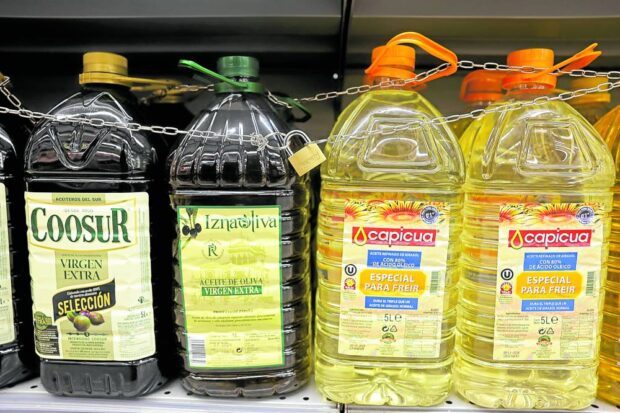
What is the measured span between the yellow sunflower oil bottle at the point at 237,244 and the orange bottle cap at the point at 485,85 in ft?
1.59

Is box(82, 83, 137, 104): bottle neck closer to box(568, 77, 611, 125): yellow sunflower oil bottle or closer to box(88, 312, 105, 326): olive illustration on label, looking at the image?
box(88, 312, 105, 326): olive illustration on label

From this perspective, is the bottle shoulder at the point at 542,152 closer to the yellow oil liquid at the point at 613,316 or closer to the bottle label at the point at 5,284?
the yellow oil liquid at the point at 613,316

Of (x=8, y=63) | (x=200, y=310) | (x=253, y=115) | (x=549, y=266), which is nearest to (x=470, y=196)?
(x=549, y=266)

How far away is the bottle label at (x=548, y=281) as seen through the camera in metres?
0.84

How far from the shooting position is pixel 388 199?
0.87m

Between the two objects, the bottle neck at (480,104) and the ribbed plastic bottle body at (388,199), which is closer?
the ribbed plastic bottle body at (388,199)

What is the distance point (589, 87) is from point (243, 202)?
2.63ft

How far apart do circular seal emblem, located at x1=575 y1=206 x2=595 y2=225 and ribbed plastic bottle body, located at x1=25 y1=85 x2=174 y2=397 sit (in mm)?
808

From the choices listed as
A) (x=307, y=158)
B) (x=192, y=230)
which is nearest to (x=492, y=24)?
(x=307, y=158)

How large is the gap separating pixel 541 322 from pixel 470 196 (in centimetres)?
28

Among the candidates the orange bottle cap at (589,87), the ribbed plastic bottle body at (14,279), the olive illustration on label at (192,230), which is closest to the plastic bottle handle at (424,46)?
the orange bottle cap at (589,87)

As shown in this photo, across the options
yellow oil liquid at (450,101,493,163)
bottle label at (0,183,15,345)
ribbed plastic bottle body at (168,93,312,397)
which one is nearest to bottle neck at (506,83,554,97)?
yellow oil liquid at (450,101,493,163)

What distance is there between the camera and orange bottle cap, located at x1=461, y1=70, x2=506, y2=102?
104cm

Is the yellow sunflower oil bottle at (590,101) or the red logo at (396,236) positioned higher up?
the yellow sunflower oil bottle at (590,101)
